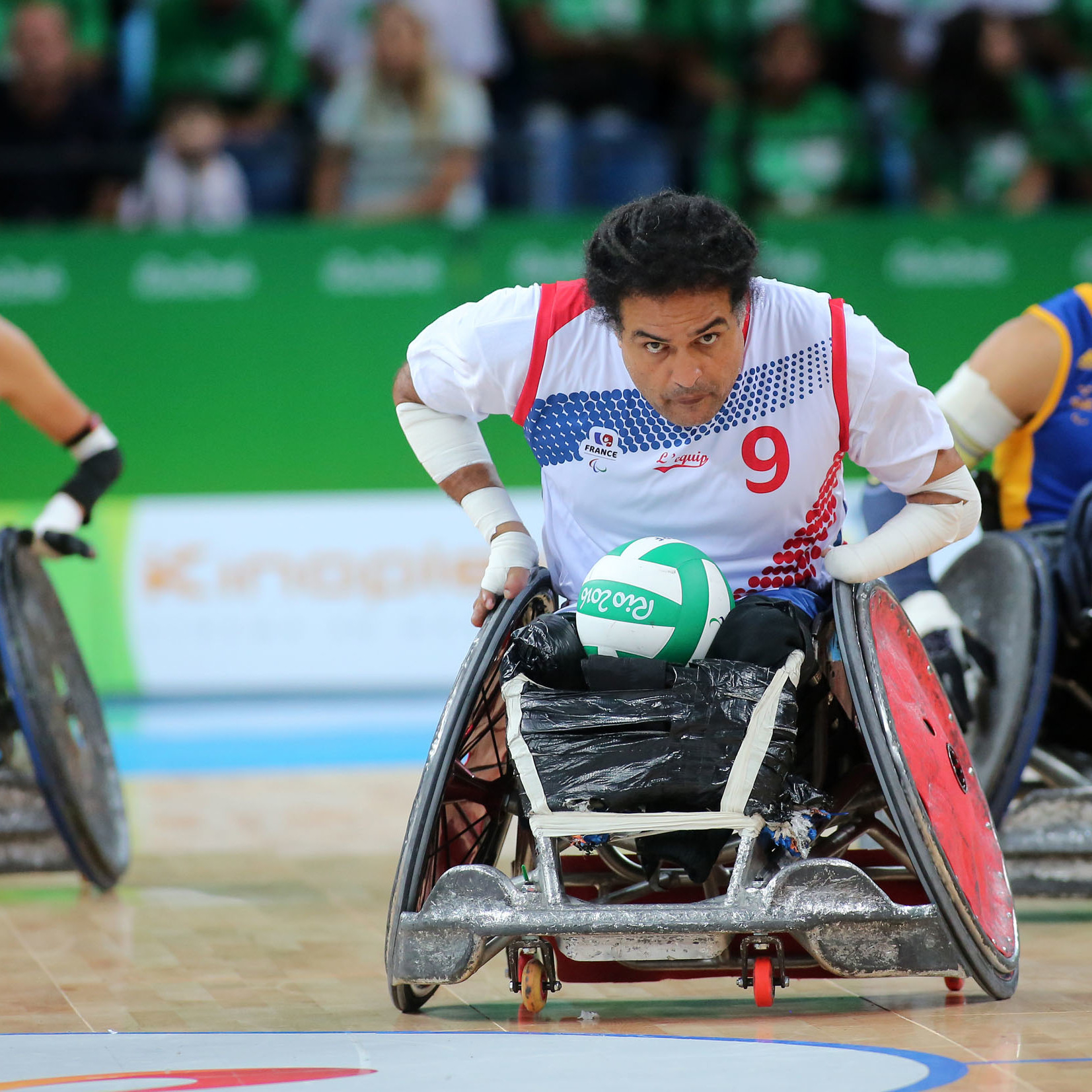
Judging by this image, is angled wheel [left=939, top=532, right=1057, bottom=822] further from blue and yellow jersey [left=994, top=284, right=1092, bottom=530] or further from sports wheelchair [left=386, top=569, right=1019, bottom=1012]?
sports wheelchair [left=386, top=569, right=1019, bottom=1012]

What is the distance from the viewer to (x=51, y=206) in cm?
1017

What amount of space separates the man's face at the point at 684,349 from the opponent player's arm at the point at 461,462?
1.79ft

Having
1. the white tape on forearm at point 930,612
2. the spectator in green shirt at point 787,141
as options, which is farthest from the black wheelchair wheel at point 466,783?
the spectator in green shirt at point 787,141

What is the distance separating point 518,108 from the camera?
36.3 ft

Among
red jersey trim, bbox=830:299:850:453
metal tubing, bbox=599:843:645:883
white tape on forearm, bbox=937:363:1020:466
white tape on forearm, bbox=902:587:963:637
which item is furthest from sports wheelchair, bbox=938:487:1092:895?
red jersey trim, bbox=830:299:850:453

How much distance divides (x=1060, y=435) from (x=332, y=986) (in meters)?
2.53

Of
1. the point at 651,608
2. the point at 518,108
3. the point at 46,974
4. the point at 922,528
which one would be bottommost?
the point at 46,974

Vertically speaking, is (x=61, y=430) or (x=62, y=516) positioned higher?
(x=61, y=430)

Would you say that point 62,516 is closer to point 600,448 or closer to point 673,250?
point 600,448

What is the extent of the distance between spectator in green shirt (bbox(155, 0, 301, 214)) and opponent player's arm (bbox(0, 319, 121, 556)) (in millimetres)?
4896

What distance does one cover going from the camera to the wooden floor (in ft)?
11.6

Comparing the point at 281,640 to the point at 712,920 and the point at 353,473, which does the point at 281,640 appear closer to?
the point at 353,473

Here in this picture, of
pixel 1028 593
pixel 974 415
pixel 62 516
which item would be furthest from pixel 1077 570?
pixel 62 516

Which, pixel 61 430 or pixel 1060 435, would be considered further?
pixel 61 430
